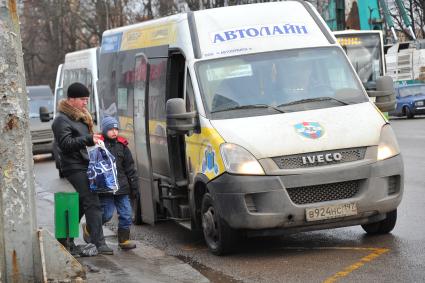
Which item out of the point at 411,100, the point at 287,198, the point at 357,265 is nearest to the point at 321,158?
the point at 287,198

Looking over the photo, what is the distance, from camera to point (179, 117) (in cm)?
867

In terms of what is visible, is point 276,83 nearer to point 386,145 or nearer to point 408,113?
point 386,145

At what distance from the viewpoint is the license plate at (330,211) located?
315 inches

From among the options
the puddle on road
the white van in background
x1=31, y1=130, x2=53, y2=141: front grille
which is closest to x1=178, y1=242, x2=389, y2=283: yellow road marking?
the puddle on road

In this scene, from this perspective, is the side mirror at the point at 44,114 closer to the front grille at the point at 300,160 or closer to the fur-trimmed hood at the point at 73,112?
the fur-trimmed hood at the point at 73,112

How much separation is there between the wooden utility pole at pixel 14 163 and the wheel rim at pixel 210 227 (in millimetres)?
2291

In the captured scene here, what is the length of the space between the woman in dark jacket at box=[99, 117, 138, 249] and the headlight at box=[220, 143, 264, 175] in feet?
4.61

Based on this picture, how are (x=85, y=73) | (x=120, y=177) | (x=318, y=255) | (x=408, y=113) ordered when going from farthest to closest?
(x=408, y=113) < (x=85, y=73) < (x=120, y=177) < (x=318, y=255)

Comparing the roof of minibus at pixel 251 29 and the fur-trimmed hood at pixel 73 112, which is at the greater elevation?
the roof of minibus at pixel 251 29

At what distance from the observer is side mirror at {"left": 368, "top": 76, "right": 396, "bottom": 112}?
9.29 m

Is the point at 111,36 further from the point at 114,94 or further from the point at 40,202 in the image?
the point at 40,202

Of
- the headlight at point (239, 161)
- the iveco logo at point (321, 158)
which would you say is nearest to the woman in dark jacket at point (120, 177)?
the headlight at point (239, 161)

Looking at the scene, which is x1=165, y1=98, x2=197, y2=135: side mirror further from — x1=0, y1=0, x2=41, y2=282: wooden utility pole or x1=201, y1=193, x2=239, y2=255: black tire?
x1=0, y1=0, x2=41, y2=282: wooden utility pole

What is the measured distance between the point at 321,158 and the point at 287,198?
513mm
